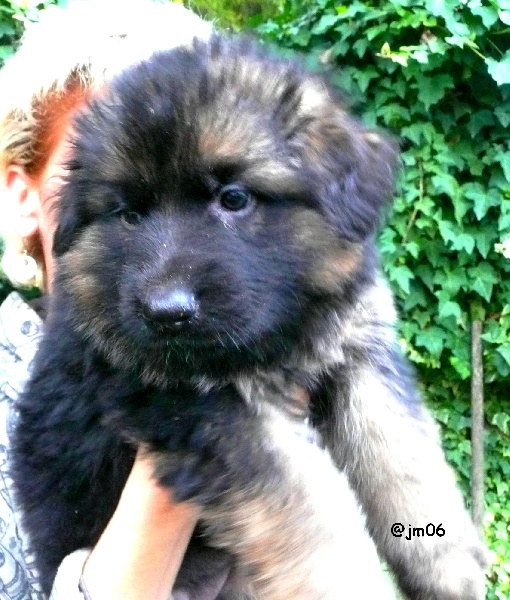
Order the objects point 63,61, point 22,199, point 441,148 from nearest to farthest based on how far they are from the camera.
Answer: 1. point 63,61
2. point 22,199
3. point 441,148

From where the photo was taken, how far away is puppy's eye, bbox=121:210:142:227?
1.42 m

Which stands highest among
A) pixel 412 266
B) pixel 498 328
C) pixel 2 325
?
pixel 2 325

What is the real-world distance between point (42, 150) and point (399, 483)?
145 cm

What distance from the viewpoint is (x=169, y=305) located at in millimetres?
1211

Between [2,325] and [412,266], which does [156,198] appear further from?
[412,266]

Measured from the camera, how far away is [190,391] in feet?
4.86

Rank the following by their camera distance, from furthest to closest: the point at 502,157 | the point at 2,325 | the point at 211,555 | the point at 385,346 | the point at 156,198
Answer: the point at 502,157
the point at 2,325
the point at 385,346
the point at 211,555
the point at 156,198

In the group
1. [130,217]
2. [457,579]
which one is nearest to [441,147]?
[457,579]

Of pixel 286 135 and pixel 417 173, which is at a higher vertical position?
pixel 286 135

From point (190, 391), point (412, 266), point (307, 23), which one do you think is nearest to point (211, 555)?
point (190, 391)

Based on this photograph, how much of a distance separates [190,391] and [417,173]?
2.29 meters

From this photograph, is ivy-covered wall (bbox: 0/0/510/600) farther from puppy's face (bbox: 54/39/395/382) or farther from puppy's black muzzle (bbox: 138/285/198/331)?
puppy's black muzzle (bbox: 138/285/198/331)

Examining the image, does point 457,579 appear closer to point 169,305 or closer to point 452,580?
point 452,580

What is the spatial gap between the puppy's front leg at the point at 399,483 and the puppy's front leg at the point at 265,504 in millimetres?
330
